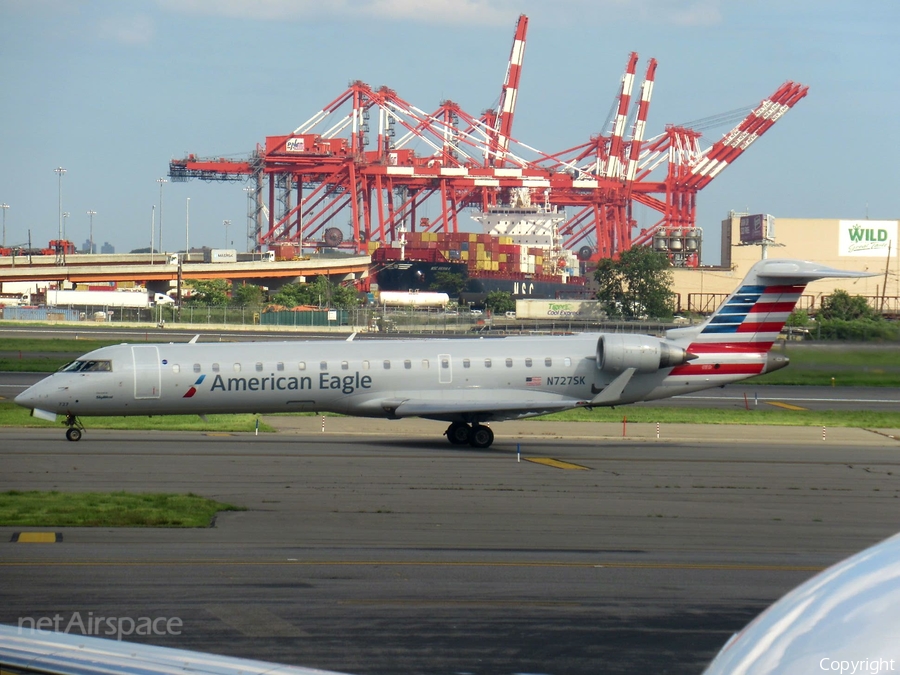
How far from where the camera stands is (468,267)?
440 ft

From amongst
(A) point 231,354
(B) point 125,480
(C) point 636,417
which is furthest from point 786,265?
(B) point 125,480

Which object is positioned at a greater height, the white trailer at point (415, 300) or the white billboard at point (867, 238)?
the white billboard at point (867, 238)

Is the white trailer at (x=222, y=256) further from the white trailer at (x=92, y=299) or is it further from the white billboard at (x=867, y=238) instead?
the white billboard at (x=867, y=238)

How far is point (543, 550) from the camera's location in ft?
41.8

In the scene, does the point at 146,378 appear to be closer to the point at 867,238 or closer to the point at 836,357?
the point at 836,357

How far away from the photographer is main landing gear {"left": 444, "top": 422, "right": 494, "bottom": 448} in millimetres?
24047

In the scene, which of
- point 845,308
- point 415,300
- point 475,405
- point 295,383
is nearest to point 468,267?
point 415,300

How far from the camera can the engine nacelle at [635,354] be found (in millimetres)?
24078

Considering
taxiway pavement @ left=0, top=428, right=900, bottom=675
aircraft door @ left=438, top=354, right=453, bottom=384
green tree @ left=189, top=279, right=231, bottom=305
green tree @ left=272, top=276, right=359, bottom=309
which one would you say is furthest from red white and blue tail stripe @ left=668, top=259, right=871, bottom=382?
green tree @ left=189, top=279, right=231, bottom=305

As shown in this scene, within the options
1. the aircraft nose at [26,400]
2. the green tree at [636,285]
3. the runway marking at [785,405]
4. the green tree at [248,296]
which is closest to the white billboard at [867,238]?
the green tree at [636,285]

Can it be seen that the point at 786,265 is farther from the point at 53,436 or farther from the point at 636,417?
the point at 53,436

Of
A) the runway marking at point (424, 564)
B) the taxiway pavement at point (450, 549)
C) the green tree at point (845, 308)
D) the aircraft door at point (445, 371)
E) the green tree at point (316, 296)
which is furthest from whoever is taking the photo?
the green tree at point (316, 296)

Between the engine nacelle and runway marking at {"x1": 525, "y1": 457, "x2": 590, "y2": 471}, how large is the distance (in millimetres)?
3381

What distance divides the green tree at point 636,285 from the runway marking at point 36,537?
6555 cm
